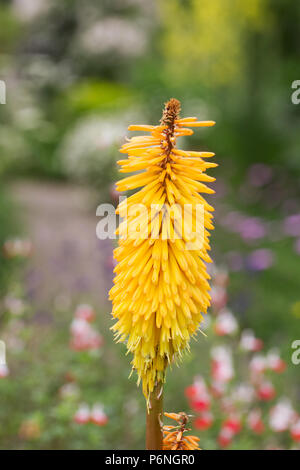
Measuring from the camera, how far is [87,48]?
16.6 m

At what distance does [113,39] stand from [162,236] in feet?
54.2

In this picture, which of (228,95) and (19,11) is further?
(19,11)

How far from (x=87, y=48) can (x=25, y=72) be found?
6.68ft

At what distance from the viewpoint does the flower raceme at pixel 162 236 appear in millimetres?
1385

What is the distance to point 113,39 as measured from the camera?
1673cm

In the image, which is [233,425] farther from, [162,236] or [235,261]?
[235,261]

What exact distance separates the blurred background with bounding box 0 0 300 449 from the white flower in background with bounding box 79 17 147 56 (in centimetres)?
6

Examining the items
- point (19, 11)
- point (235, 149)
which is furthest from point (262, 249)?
point (19, 11)

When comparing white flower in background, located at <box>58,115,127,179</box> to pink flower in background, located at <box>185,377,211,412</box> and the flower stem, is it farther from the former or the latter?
the flower stem

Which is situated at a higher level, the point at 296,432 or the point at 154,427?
the point at 154,427

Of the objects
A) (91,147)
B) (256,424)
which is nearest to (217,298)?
(256,424)

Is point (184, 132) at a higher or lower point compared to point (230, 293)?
higher

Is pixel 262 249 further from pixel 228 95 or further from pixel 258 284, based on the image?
pixel 228 95

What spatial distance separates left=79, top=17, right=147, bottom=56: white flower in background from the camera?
1647cm
